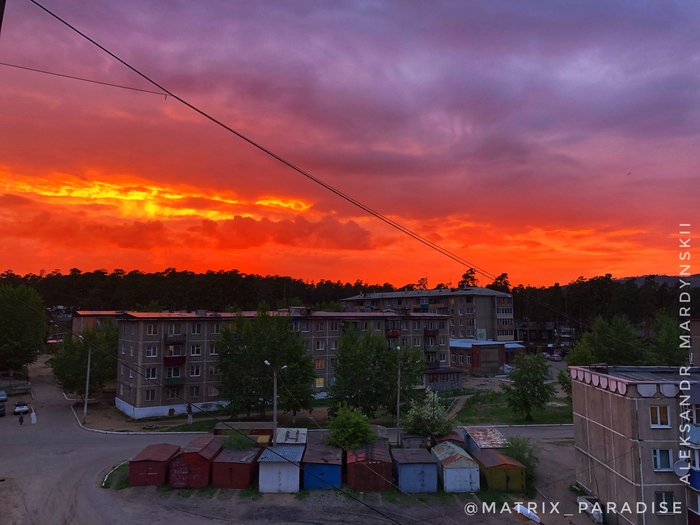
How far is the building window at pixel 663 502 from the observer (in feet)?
72.4

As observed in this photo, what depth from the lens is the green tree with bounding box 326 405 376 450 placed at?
31.9 metres

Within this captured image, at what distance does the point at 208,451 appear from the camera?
2986 centimetres

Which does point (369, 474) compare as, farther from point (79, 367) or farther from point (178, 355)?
point (79, 367)

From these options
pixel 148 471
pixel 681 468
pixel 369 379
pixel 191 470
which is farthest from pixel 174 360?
pixel 681 468

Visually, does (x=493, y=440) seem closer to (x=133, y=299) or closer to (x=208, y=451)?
(x=208, y=451)

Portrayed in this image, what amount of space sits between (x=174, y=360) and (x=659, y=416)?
146 feet

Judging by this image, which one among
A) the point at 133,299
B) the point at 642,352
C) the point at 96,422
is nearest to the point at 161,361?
the point at 96,422

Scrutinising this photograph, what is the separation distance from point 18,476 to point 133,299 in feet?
305

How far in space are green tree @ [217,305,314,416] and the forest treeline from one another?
5257 centimetres

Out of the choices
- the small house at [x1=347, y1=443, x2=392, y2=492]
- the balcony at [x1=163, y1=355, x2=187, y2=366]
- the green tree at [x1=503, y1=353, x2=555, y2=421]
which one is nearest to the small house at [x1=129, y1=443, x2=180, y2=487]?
the small house at [x1=347, y1=443, x2=392, y2=492]

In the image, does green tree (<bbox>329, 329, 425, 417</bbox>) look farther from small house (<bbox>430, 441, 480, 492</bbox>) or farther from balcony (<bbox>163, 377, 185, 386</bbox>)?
balcony (<bbox>163, 377, 185, 386</bbox>)

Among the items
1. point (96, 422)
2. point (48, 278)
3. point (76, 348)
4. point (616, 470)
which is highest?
point (48, 278)

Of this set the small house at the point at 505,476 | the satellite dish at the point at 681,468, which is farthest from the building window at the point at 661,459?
the small house at the point at 505,476

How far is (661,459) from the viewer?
73.7 ft
